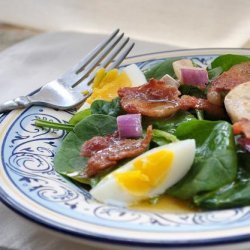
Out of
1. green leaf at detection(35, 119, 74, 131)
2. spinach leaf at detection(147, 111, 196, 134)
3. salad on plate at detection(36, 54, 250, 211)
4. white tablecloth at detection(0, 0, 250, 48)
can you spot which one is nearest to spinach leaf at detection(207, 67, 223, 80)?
salad on plate at detection(36, 54, 250, 211)

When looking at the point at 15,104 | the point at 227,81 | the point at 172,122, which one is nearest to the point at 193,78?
the point at 227,81

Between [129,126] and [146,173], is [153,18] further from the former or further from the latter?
[146,173]

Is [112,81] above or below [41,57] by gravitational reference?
above

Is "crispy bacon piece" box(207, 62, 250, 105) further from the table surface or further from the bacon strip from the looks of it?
the table surface

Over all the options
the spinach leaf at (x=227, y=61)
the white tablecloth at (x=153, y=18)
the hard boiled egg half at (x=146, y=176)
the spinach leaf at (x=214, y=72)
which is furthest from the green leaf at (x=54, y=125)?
the white tablecloth at (x=153, y=18)

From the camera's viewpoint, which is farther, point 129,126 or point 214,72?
point 214,72

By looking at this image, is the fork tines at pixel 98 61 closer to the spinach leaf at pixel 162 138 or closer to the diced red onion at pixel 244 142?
the spinach leaf at pixel 162 138
